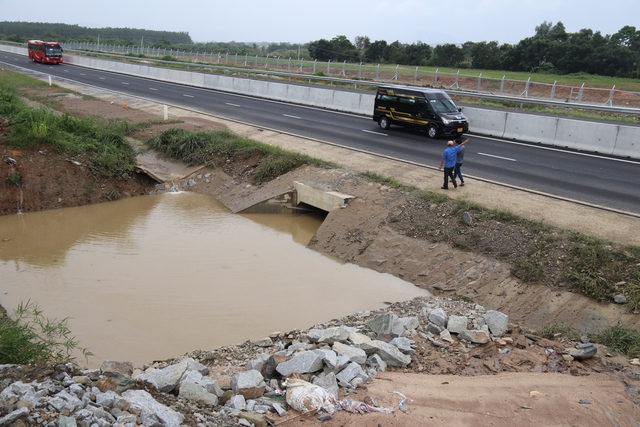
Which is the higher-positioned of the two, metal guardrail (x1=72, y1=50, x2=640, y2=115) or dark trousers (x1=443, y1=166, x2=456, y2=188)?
metal guardrail (x1=72, y1=50, x2=640, y2=115)

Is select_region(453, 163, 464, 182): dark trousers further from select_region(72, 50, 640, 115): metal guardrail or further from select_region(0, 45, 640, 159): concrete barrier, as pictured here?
select_region(72, 50, 640, 115): metal guardrail

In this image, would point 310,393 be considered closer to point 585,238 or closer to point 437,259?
point 437,259

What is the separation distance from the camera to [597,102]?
1390 inches

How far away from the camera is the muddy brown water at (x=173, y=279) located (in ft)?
32.8

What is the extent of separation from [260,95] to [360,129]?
45.2 feet

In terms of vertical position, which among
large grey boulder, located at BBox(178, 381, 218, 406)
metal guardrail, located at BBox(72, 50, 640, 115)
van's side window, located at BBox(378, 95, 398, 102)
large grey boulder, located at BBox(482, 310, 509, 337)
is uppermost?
metal guardrail, located at BBox(72, 50, 640, 115)

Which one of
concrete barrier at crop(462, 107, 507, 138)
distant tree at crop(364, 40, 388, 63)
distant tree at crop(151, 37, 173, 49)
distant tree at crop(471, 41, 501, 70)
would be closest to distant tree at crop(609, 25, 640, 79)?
distant tree at crop(471, 41, 501, 70)

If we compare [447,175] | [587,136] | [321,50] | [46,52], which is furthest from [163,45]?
[447,175]

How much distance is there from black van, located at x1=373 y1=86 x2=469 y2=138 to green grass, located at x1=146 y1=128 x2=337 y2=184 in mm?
6570

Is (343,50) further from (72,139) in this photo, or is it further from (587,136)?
(72,139)

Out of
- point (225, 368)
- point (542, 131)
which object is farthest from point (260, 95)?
point (225, 368)

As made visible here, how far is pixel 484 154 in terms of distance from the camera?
64.8ft

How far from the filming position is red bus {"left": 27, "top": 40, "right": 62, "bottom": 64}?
195 ft

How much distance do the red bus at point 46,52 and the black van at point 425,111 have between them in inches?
1917
